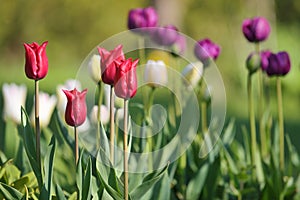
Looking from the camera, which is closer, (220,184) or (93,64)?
(93,64)

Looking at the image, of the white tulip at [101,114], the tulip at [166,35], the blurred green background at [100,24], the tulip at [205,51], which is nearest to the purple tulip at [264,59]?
the tulip at [205,51]

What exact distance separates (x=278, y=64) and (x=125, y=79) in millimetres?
618

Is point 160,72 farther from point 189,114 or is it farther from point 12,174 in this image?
point 12,174

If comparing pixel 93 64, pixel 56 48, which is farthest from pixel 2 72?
pixel 93 64

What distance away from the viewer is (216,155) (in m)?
1.67

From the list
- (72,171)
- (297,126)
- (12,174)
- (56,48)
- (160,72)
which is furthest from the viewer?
(56,48)

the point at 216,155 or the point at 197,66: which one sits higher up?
the point at 197,66

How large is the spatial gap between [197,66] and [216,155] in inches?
8.3

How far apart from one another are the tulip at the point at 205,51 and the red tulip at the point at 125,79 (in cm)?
60

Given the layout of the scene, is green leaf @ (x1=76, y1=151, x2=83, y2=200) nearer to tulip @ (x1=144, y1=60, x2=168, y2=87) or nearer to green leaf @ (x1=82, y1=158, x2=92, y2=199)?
green leaf @ (x1=82, y1=158, x2=92, y2=199)

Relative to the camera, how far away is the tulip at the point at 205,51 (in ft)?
5.64

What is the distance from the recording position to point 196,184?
63.1 inches

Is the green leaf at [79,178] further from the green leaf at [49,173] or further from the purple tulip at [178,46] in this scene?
the purple tulip at [178,46]

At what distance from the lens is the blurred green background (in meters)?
6.25
